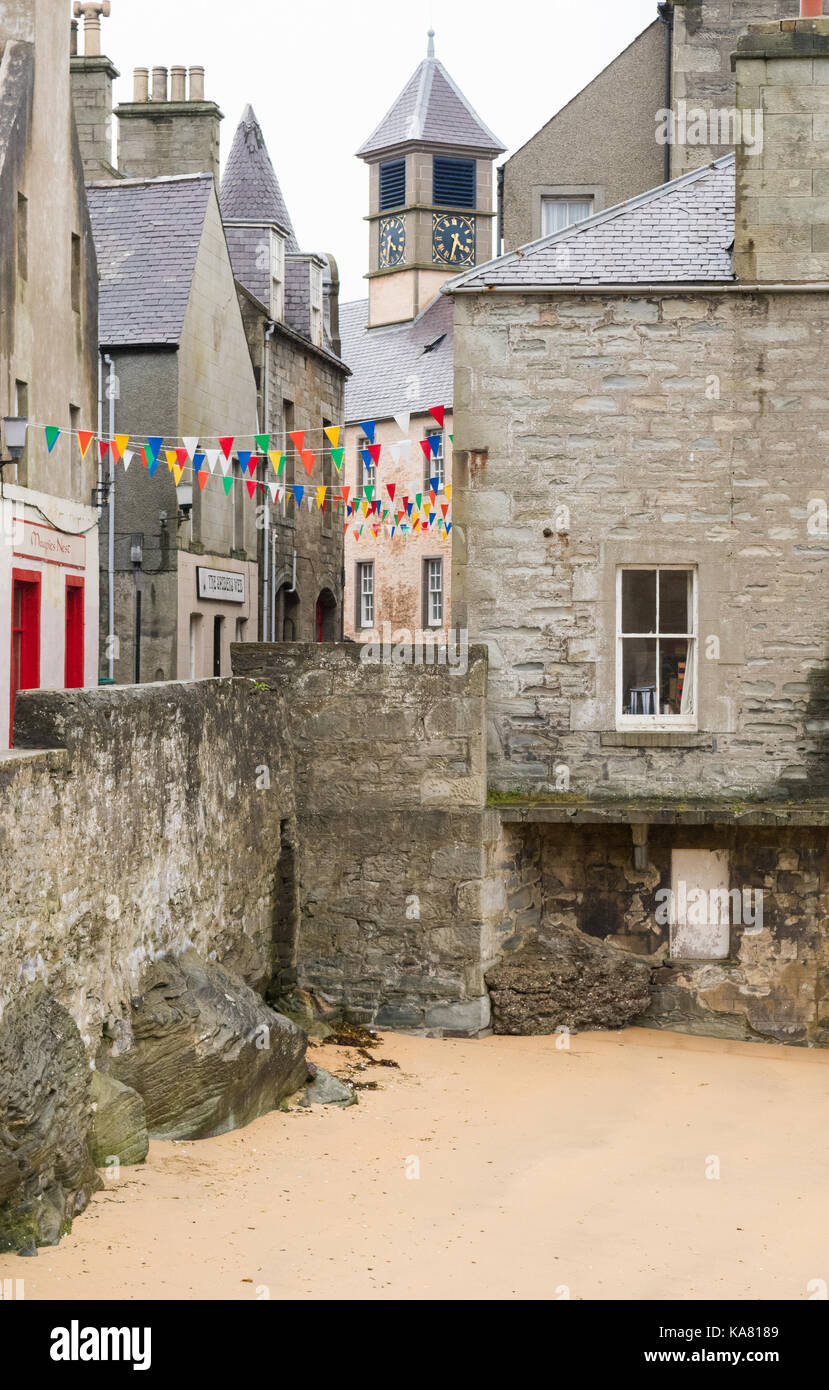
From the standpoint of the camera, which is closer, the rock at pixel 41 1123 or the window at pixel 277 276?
the rock at pixel 41 1123

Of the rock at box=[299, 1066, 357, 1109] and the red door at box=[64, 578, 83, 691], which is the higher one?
the red door at box=[64, 578, 83, 691]

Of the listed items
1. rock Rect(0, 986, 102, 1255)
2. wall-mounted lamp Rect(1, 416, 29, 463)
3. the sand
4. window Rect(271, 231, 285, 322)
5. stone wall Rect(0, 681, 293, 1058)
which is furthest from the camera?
window Rect(271, 231, 285, 322)

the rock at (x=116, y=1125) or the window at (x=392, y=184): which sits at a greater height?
the window at (x=392, y=184)

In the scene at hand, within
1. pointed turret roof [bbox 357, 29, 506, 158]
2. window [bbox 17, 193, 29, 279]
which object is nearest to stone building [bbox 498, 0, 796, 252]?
window [bbox 17, 193, 29, 279]

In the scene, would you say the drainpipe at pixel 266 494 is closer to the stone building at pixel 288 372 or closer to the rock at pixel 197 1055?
the stone building at pixel 288 372

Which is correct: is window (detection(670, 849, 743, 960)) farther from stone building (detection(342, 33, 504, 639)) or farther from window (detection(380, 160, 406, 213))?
window (detection(380, 160, 406, 213))

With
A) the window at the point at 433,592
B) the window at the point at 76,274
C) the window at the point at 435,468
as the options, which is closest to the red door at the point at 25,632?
the window at the point at 76,274

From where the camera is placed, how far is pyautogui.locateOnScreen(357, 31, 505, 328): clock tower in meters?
39.2

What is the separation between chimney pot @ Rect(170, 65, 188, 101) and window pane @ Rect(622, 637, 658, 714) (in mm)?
13556

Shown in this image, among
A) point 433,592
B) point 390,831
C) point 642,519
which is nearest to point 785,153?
point 642,519

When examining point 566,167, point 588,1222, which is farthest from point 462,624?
point 566,167

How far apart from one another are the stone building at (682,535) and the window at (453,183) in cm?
2891

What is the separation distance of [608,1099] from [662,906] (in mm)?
2159

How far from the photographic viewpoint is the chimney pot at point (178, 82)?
873 inches
